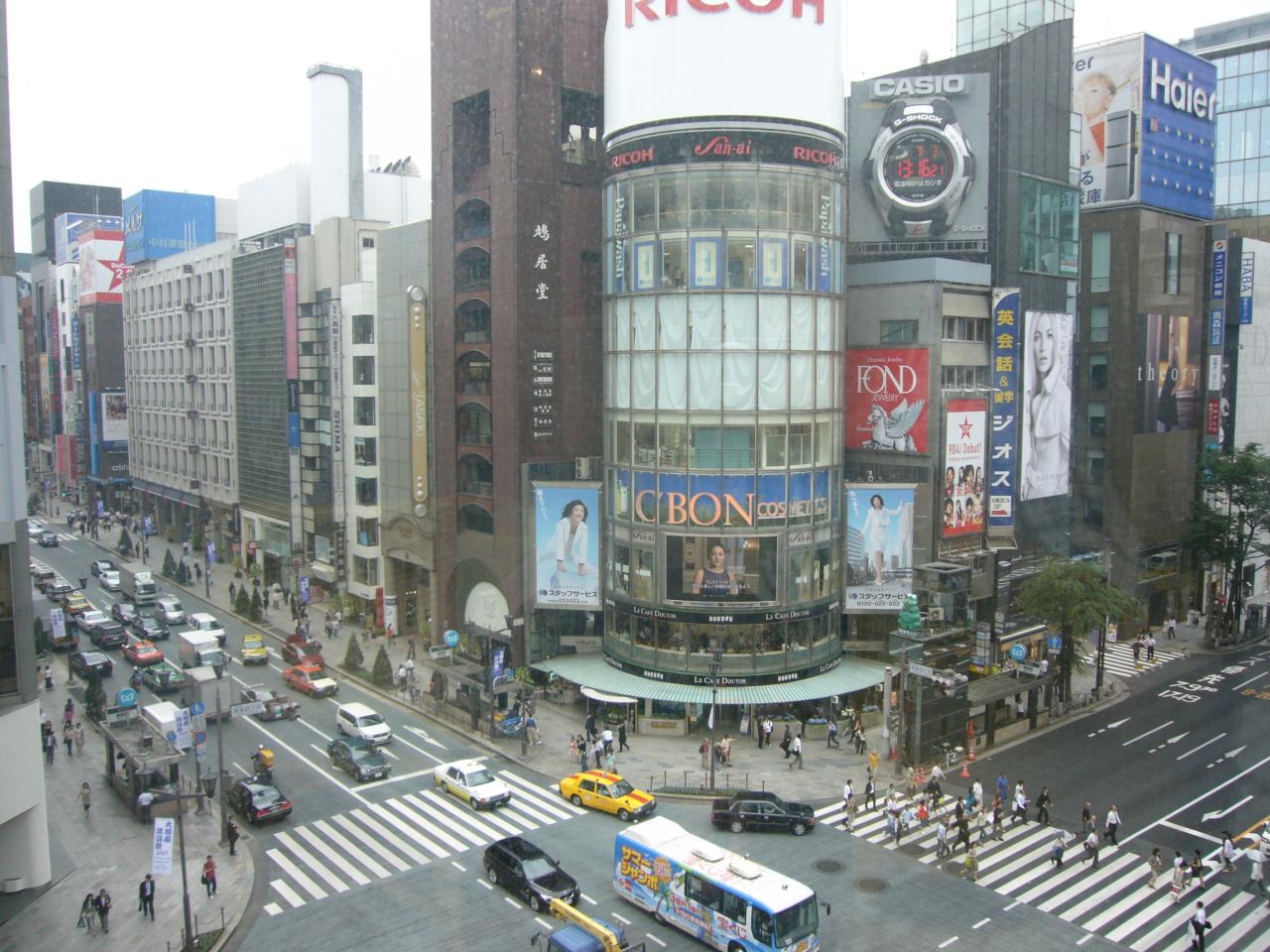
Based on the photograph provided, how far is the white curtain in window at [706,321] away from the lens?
37.1 m

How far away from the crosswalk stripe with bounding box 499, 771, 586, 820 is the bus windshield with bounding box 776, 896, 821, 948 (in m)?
9.73

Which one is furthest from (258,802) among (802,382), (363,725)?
(802,382)

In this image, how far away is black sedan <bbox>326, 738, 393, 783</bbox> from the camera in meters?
31.9

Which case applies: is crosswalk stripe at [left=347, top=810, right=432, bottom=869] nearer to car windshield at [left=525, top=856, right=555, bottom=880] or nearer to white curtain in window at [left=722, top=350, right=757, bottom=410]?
car windshield at [left=525, top=856, right=555, bottom=880]

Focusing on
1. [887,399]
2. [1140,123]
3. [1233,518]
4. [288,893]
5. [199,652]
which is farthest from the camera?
[1233,518]

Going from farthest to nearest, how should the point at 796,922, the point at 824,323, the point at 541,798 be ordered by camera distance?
the point at 824,323, the point at 541,798, the point at 796,922

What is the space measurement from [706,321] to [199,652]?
23.9 meters

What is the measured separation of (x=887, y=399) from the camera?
135 ft

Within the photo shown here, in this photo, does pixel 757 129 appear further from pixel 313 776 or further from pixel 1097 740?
pixel 313 776

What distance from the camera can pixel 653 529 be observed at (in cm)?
3800

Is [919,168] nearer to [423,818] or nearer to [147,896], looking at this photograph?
[423,818]

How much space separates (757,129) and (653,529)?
14400mm

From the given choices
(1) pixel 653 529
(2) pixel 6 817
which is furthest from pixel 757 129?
(2) pixel 6 817

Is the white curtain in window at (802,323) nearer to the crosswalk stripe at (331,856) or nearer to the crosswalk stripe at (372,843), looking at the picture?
the crosswalk stripe at (372,843)
